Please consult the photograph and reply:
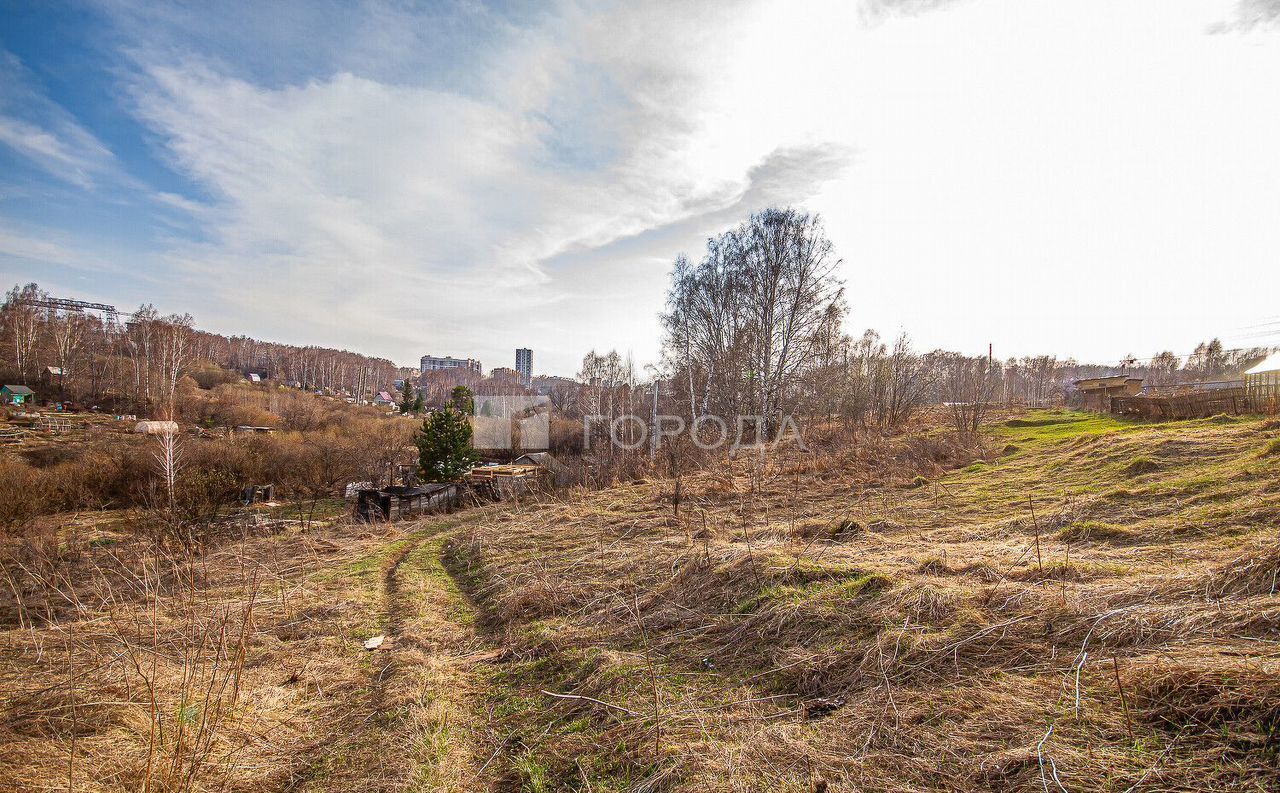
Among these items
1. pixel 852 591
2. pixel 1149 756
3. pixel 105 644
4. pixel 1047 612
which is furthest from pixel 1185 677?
pixel 105 644

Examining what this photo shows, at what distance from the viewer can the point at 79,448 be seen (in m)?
21.9

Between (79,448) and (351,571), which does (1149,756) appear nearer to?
(351,571)

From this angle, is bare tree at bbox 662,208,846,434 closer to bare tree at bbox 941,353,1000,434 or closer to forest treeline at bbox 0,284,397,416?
bare tree at bbox 941,353,1000,434

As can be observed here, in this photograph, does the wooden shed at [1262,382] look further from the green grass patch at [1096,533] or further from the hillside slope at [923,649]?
the green grass patch at [1096,533]

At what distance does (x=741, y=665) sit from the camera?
13.0 feet

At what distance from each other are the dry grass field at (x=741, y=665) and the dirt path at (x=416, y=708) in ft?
0.08

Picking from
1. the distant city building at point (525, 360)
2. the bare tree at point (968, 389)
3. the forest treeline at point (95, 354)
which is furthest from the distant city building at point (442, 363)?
the bare tree at point (968, 389)

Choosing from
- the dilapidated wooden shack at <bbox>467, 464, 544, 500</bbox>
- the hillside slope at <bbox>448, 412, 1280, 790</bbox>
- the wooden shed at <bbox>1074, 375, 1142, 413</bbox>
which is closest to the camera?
the hillside slope at <bbox>448, 412, 1280, 790</bbox>

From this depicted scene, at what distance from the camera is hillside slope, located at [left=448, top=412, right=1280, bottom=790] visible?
2.41 metres

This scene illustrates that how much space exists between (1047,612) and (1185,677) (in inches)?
38.9

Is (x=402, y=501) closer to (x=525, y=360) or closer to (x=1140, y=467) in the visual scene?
(x=1140, y=467)

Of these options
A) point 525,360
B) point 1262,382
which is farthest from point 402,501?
point 525,360

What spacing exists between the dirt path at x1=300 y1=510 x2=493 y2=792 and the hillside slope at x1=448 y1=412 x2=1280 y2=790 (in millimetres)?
289

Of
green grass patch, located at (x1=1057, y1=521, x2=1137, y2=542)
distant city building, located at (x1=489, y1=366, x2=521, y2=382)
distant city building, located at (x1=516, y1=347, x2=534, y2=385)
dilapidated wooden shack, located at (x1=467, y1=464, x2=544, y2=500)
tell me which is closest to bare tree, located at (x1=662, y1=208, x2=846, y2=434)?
dilapidated wooden shack, located at (x1=467, y1=464, x2=544, y2=500)
